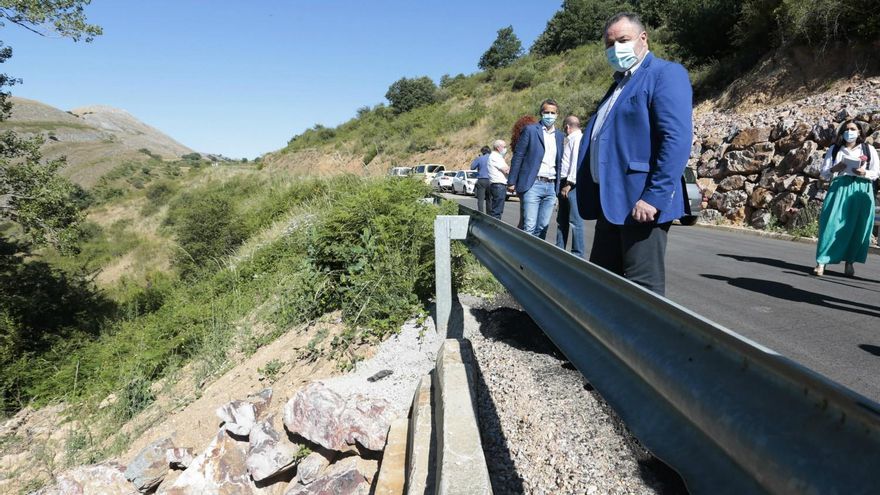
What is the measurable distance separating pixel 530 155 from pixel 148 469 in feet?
17.5

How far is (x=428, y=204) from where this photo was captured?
6.39 metres

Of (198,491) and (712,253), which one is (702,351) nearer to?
(198,491)

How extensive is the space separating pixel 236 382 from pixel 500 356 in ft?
9.51

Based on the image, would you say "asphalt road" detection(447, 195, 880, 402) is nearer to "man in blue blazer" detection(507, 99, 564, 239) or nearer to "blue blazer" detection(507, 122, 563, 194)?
"man in blue blazer" detection(507, 99, 564, 239)

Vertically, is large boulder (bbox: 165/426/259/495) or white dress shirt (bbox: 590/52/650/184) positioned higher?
white dress shirt (bbox: 590/52/650/184)

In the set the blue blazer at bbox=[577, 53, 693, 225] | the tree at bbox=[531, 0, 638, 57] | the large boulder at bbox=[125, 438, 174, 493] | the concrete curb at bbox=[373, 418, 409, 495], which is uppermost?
the tree at bbox=[531, 0, 638, 57]

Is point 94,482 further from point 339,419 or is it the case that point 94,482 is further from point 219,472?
point 339,419

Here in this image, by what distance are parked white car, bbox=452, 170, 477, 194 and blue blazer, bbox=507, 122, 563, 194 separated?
22.6 metres

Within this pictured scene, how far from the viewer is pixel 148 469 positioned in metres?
4.48

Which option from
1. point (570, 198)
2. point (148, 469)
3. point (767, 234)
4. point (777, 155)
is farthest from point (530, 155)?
point (777, 155)

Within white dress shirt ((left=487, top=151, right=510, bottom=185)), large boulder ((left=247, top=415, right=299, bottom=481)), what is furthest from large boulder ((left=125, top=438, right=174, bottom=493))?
white dress shirt ((left=487, top=151, right=510, bottom=185))

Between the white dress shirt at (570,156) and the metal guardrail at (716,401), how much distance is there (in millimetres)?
4804

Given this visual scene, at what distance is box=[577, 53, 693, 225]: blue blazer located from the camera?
2.91 m

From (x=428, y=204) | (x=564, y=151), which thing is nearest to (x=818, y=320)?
(x=564, y=151)
